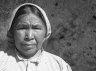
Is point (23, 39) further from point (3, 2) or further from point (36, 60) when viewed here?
point (3, 2)

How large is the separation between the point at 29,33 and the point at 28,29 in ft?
0.12

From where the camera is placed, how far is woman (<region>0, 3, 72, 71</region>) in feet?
7.14

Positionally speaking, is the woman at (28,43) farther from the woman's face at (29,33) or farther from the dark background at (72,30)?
the dark background at (72,30)

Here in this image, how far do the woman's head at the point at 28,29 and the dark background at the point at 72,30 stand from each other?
3.86 ft

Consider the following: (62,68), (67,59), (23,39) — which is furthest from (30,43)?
(67,59)

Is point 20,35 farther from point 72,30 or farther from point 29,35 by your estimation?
point 72,30

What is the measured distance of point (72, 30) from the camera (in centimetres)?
345

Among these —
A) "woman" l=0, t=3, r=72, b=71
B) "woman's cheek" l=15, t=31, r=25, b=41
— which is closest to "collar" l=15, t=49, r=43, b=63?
"woman" l=0, t=3, r=72, b=71

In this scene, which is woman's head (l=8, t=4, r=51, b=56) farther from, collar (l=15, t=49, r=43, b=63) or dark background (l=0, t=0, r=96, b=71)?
dark background (l=0, t=0, r=96, b=71)

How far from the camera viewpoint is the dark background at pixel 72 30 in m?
3.40

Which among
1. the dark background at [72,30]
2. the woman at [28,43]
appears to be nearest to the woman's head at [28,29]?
the woman at [28,43]

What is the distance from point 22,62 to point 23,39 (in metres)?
0.16

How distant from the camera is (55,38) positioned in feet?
11.3

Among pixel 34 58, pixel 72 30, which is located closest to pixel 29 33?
pixel 34 58
